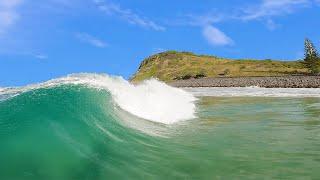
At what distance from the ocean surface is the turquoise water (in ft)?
0.06

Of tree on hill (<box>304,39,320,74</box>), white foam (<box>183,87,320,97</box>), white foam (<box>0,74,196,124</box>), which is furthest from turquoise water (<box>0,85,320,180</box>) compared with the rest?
tree on hill (<box>304,39,320,74</box>)

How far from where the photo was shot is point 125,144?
13266 mm

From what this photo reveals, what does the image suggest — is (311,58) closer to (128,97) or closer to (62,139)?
(128,97)

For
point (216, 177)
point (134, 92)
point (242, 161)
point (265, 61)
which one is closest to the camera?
point (216, 177)

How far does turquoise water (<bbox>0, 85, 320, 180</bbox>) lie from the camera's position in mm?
10258

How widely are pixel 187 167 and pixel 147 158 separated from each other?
119cm

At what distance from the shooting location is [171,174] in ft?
34.0

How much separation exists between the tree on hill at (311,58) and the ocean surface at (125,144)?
11575 cm

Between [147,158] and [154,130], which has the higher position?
[154,130]

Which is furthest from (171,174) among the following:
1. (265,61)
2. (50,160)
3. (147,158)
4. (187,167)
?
(265,61)

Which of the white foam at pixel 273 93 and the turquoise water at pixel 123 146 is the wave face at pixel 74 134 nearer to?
the turquoise water at pixel 123 146

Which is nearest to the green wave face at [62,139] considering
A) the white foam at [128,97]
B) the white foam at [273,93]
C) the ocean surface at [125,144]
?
the ocean surface at [125,144]

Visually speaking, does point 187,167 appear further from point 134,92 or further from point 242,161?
point 134,92

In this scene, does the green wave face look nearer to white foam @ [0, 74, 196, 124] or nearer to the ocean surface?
the ocean surface
